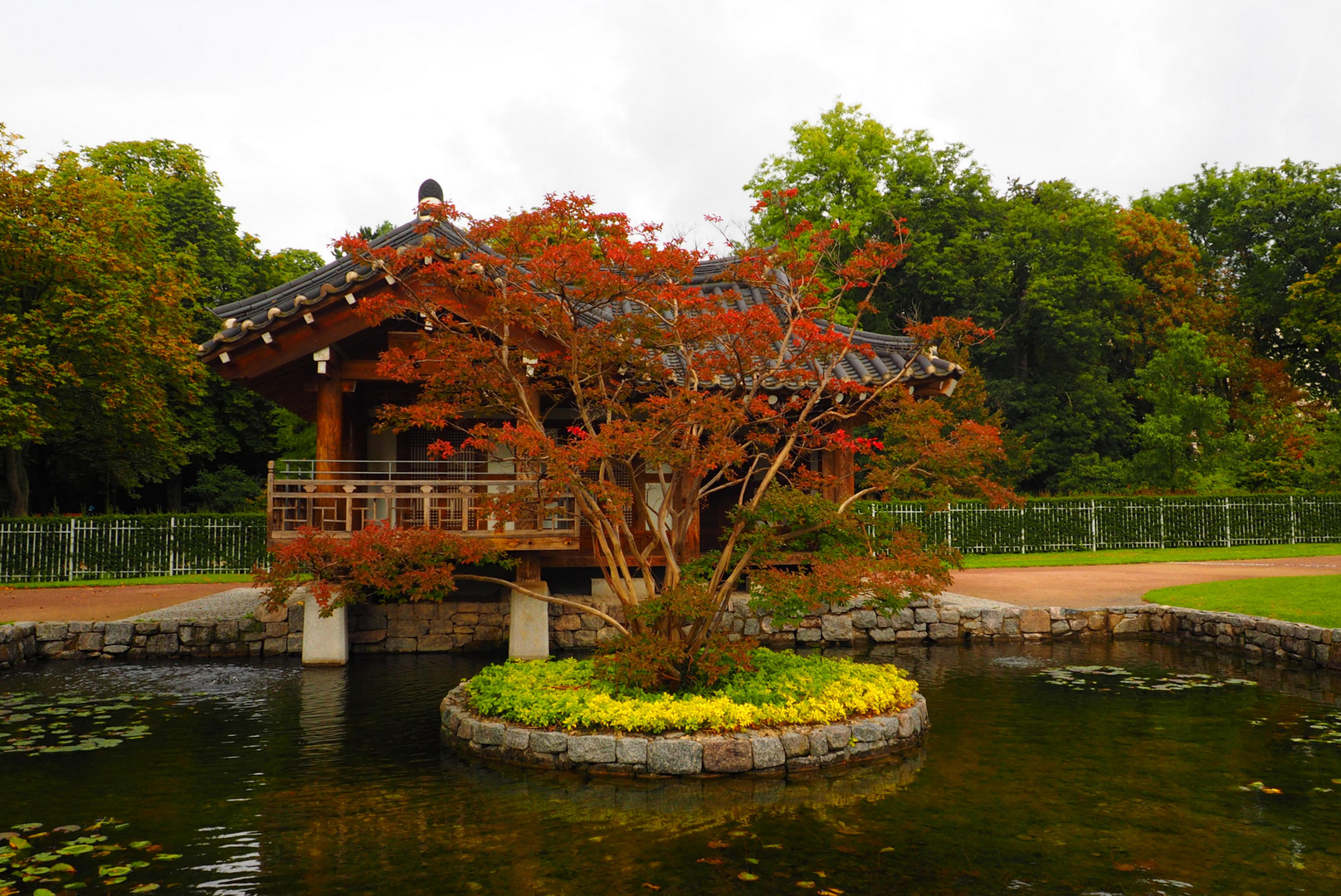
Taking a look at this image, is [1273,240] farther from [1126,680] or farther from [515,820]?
[515,820]

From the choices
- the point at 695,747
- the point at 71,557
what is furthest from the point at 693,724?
the point at 71,557

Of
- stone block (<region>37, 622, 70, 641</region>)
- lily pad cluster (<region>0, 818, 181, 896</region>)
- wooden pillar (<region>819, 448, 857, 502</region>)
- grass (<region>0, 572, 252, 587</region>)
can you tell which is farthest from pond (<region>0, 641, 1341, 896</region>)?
grass (<region>0, 572, 252, 587</region>)

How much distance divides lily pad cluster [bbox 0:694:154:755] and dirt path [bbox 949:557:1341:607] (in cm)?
1369

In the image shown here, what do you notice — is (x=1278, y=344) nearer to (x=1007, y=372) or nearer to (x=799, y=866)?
(x=1007, y=372)

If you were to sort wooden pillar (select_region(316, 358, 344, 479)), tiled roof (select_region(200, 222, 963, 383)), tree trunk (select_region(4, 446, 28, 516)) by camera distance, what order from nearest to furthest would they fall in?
tiled roof (select_region(200, 222, 963, 383))
wooden pillar (select_region(316, 358, 344, 479))
tree trunk (select_region(4, 446, 28, 516))

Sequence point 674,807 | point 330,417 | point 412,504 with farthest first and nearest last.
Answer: point 412,504 < point 330,417 < point 674,807

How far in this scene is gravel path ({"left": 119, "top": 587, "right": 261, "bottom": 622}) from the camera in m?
15.5

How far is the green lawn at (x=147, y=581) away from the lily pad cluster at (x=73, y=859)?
1648 centimetres

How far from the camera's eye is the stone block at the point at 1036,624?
645 inches

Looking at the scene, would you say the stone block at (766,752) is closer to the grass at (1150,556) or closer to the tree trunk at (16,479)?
the grass at (1150,556)

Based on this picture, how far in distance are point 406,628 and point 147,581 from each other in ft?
37.7

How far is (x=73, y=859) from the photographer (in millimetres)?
6430

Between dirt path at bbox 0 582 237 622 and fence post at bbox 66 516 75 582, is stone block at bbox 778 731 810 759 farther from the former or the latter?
fence post at bbox 66 516 75 582

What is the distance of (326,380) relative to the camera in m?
14.0
